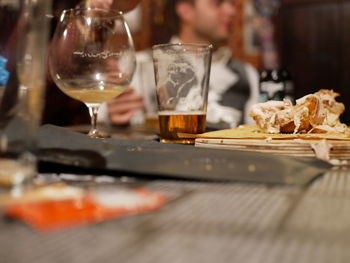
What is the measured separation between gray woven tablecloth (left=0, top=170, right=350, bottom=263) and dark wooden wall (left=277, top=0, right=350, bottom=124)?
3.36 m

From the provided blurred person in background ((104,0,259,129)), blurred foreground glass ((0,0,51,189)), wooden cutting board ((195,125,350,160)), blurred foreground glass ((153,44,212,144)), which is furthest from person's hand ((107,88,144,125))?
blurred foreground glass ((0,0,51,189))

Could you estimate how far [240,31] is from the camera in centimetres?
433

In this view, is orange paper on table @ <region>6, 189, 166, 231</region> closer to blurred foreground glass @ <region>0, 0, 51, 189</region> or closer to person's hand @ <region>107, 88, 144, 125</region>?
blurred foreground glass @ <region>0, 0, 51, 189</region>

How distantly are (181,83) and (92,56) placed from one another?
6.6 inches

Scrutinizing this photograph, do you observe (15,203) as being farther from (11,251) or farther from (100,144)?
(100,144)

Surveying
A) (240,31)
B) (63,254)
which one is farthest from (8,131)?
(240,31)

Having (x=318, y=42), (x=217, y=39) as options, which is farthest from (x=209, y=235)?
(x=318, y=42)

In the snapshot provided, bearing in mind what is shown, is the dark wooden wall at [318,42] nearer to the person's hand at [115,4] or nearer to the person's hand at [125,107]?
the person's hand at [125,107]

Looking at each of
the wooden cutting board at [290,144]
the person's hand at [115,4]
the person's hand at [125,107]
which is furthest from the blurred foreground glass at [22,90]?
the person's hand at [125,107]

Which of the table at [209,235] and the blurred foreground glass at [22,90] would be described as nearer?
the table at [209,235]

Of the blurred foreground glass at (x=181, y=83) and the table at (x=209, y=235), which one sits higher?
the blurred foreground glass at (x=181, y=83)

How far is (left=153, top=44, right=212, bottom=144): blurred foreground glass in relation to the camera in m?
0.85

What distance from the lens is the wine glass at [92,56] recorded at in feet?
2.67

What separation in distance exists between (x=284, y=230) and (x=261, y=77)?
874 mm
